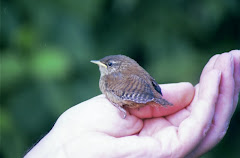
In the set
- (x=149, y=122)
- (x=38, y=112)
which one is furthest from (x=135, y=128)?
(x=38, y=112)

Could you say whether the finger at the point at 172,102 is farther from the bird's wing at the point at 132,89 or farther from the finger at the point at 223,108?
the finger at the point at 223,108

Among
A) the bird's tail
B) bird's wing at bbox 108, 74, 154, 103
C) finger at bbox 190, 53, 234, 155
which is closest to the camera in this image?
finger at bbox 190, 53, 234, 155

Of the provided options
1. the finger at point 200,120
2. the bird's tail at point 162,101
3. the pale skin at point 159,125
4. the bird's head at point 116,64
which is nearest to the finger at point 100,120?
the pale skin at point 159,125

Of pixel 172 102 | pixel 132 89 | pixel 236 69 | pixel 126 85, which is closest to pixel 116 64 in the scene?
pixel 126 85

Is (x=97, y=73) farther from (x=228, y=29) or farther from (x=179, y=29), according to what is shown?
(x=228, y=29)

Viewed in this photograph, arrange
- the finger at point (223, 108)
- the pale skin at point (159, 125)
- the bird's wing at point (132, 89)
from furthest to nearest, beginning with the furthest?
the bird's wing at point (132, 89) → the finger at point (223, 108) → the pale skin at point (159, 125)

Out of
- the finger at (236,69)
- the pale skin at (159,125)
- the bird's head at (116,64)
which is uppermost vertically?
the finger at (236,69)

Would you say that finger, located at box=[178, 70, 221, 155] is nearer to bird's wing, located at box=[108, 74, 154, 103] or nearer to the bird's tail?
the bird's tail

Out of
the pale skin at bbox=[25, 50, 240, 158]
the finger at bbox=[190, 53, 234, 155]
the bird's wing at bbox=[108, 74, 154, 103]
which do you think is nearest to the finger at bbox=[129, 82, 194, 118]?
the pale skin at bbox=[25, 50, 240, 158]

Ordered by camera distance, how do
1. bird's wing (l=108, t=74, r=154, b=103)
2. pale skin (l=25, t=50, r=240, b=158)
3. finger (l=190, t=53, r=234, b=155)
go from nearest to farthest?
pale skin (l=25, t=50, r=240, b=158) < finger (l=190, t=53, r=234, b=155) < bird's wing (l=108, t=74, r=154, b=103)

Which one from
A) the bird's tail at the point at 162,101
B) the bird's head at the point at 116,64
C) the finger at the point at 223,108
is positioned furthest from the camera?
the bird's head at the point at 116,64
